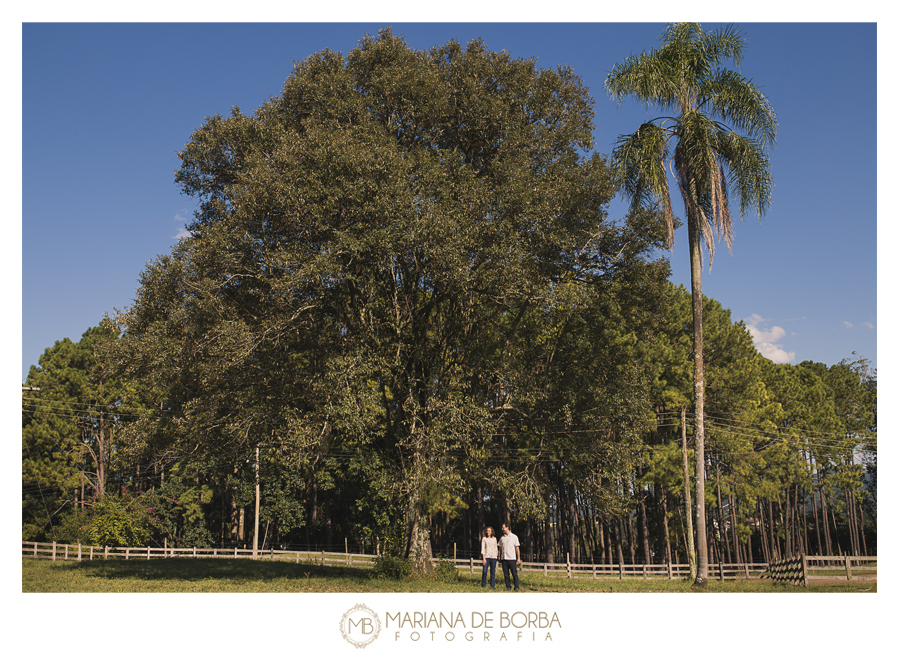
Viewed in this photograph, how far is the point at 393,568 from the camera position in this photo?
1730cm

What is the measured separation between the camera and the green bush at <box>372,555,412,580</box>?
1706 cm

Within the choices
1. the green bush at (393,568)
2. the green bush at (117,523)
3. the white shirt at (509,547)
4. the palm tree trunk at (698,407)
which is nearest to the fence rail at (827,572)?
the palm tree trunk at (698,407)

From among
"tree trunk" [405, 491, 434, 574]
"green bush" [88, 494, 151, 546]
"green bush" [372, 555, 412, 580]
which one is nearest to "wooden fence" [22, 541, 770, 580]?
"green bush" [88, 494, 151, 546]

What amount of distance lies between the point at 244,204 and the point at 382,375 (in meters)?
5.73

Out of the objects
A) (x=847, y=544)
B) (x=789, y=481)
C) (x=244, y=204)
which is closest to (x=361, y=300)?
(x=244, y=204)
